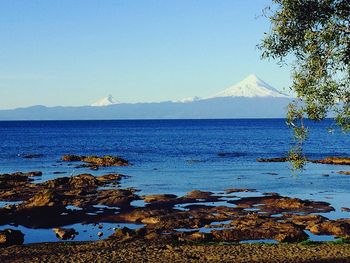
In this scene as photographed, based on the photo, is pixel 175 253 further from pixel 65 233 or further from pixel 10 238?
pixel 10 238

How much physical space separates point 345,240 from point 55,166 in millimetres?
71503

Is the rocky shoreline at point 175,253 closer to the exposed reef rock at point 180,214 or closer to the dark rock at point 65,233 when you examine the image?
the exposed reef rock at point 180,214

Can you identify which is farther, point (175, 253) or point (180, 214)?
point (180, 214)

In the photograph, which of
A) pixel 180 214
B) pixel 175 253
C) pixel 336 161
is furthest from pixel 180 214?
pixel 336 161

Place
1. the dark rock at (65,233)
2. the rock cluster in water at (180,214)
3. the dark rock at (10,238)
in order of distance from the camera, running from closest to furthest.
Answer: the dark rock at (10,238) < the rock cluster in water at (180,214) < the dark rock at (65,233)

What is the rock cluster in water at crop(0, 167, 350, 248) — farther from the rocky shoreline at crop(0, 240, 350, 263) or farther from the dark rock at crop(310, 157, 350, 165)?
the dark rock at crop(310, 157, 350, 165)

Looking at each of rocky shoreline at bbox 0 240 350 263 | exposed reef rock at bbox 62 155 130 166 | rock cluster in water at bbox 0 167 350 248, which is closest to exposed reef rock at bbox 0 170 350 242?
rock cluster in water at bbox 0 167 350 248

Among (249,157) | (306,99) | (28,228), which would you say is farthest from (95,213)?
(249,157)

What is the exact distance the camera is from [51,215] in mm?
48125

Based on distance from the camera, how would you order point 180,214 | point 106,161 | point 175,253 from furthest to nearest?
point 106,161 → point 180,214 → point 175,253

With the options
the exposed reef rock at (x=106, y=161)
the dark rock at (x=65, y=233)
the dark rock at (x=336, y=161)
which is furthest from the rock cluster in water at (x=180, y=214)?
the dark rock at (x=336, y=161)

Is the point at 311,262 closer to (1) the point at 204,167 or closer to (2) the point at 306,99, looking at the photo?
(2) the point at 306,99

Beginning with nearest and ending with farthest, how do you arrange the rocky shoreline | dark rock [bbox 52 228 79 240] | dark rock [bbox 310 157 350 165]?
the rocky shoreline
dark rock [bbox 52 228 79 240]
dark rock [bbox 310 157 350 165]

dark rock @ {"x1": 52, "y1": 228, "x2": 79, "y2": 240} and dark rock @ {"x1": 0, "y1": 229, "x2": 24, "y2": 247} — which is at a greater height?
dark rock @ {"x1": 0, "y1": 229, "x2": 24, "y2": 247}
